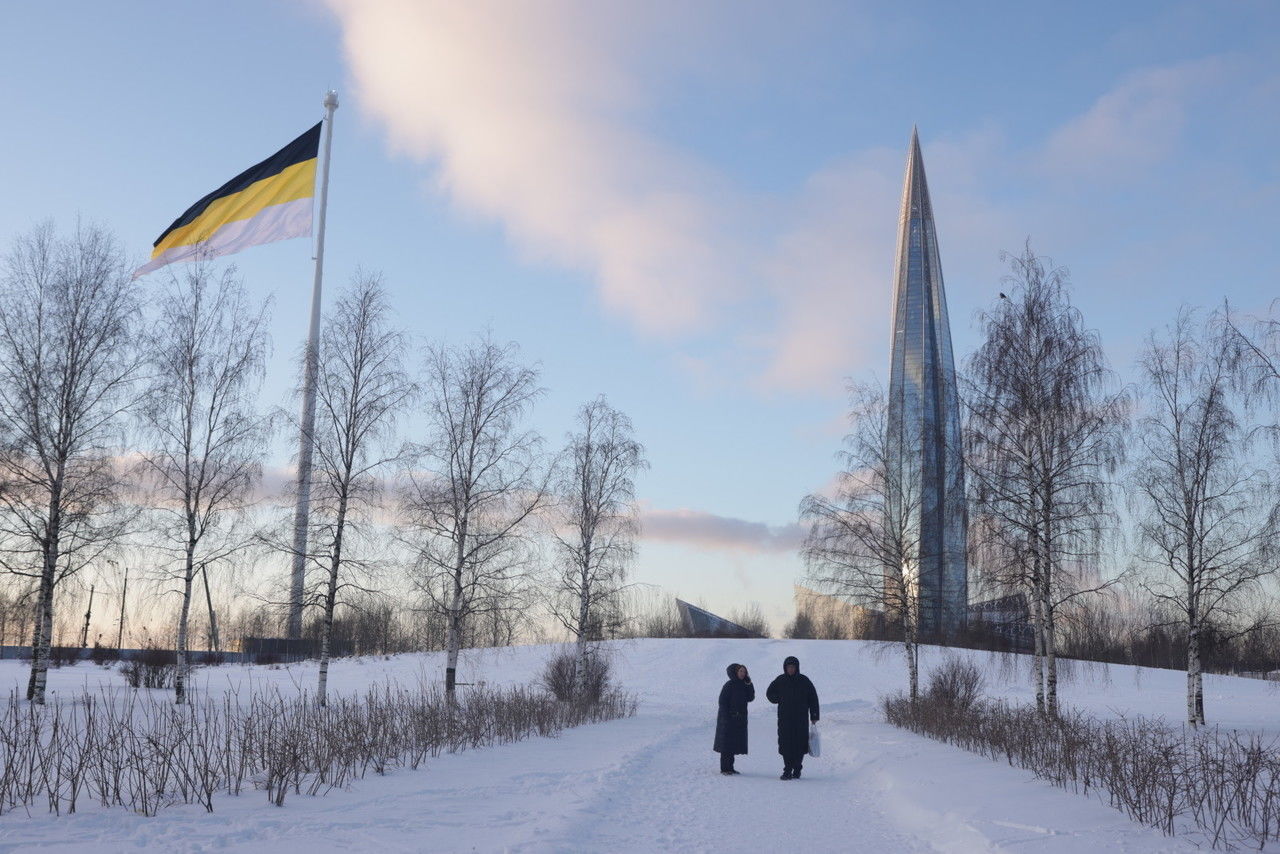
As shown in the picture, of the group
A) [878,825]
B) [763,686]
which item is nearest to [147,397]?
[878,825]

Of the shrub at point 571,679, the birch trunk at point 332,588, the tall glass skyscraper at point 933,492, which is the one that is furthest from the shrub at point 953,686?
the birch trunk at point 332,588

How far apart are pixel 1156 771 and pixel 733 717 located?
18.9 ft

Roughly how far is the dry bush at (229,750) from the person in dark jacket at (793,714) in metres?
5.11

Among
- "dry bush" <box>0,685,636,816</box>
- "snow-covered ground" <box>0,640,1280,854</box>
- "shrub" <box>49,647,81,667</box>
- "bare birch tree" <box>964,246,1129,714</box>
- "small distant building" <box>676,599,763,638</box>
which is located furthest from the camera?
"small distant building" <box>676,599,763,638</box>

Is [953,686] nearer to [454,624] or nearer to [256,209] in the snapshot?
[454,624]

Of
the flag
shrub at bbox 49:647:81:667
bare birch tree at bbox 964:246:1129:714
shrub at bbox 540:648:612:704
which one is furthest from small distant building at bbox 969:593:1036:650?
shrub at bbox 49:647:81:667

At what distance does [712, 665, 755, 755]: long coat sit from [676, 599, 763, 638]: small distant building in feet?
185

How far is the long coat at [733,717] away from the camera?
43.4ft

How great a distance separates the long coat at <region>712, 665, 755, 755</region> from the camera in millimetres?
13242

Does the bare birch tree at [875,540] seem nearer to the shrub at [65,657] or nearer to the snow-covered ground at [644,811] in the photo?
the snow-covered ground at [644,811]

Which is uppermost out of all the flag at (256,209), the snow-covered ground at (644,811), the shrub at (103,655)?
the flag at (256,209)

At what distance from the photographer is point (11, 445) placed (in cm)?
2227

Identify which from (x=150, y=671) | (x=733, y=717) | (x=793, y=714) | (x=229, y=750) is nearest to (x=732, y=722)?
(x=733, y=717)

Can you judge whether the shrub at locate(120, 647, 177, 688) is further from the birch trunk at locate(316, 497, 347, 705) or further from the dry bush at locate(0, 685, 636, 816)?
the dry bush at locate(0, 685, 636, 816)
